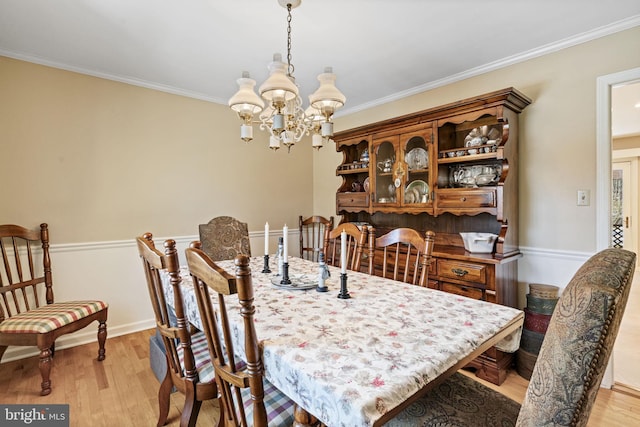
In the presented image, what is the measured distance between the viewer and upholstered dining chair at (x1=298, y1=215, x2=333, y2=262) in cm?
367

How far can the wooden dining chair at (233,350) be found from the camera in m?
0.89

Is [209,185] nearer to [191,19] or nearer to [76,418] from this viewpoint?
[191,19]

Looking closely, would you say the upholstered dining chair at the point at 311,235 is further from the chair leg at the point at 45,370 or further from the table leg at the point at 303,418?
the table leg at the point at 303,418

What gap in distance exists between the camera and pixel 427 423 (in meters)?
1.00

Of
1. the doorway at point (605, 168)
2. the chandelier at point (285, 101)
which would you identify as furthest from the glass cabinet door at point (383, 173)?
the doorway at point (605, 168)

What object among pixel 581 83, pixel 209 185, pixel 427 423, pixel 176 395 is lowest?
pixel 176 395

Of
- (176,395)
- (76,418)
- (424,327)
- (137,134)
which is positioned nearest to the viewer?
(424,327)

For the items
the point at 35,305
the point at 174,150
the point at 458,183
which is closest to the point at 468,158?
the point at 458,183

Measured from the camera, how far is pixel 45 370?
1964mm

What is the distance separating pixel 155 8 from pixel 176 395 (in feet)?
7.70

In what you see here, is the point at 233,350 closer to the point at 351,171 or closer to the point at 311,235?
the point at 351,171

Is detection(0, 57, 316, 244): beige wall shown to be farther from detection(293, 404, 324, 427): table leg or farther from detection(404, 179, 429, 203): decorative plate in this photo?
detection(293, 404, 324, 427): table leg

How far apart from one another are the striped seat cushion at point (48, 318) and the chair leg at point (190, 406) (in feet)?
4.23

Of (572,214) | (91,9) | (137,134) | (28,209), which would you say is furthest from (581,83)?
(28,209)
